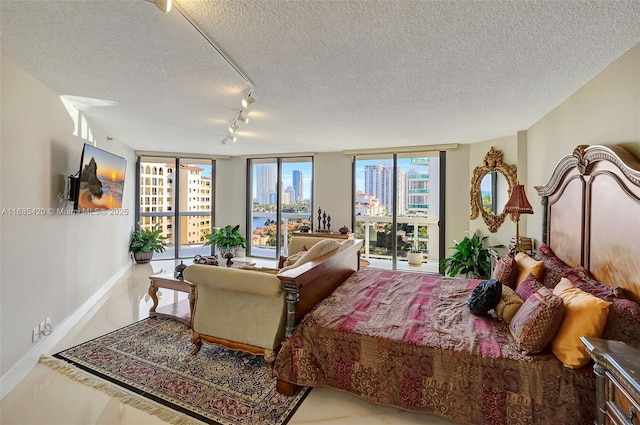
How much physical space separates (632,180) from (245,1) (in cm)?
248

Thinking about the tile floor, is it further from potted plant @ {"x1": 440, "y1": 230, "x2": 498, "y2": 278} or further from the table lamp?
potted plant @ {"x1": 440, "y1": 230, "x2": 498, "y2": 278}

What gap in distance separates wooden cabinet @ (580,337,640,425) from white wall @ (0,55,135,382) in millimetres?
3699

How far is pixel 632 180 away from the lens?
1.73m

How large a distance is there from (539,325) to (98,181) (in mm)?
4394

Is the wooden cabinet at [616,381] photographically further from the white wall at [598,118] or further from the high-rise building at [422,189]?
the high-rise building at [422,189]

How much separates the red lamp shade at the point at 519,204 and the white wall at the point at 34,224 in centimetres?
455

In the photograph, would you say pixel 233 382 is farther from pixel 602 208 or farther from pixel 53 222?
pixel 602 208

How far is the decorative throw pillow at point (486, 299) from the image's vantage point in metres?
2.09

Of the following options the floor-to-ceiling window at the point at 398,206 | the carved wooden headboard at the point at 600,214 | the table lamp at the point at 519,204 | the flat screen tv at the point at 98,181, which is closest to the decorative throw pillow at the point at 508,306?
the carved wooden headboard at the point at 600,214

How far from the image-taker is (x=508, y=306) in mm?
2004

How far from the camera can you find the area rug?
72.9 inches

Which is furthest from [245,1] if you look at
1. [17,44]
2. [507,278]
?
[507,278]

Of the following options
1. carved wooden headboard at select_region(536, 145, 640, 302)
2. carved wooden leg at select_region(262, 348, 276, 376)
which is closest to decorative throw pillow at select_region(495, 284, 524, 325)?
carved wooden headboard at select_region(536, 145, 640, 302)

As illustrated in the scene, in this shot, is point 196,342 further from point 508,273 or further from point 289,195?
point 289,195
